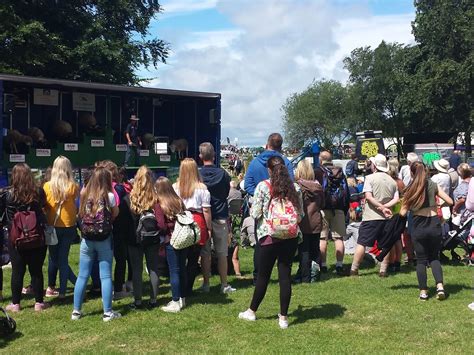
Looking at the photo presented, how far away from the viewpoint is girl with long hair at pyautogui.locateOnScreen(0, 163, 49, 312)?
5.95m

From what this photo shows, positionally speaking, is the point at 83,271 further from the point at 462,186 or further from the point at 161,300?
the point at 462,186

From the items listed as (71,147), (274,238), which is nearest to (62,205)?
(274,238)

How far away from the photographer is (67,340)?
5.30 m

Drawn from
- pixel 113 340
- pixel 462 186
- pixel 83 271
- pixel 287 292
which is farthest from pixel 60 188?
pixel 462 186

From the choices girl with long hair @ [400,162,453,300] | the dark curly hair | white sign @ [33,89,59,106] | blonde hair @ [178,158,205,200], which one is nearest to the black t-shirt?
white sign @ [33,89,59,106]

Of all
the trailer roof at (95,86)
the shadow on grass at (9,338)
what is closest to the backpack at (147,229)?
the shadow on grass at (9,338)

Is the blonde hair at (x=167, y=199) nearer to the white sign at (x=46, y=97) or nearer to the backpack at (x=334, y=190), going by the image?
the backpack at (x=334, y=190)

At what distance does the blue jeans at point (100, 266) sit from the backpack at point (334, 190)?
3.43m

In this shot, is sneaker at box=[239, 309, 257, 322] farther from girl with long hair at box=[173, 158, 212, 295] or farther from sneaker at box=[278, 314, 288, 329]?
girl with long hair at box=[173, 158, 212, 295]

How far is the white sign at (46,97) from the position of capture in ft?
37.2

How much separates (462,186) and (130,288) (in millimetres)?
5686

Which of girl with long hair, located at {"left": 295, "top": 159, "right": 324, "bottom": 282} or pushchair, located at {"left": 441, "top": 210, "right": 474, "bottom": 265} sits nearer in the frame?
girl with long hair, located at {"left": 295, "top": 159, "right": 324, "bottom": 282}

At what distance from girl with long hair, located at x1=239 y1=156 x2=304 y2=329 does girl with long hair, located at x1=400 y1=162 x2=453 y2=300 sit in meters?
1.77

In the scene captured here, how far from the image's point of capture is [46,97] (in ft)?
38.0
